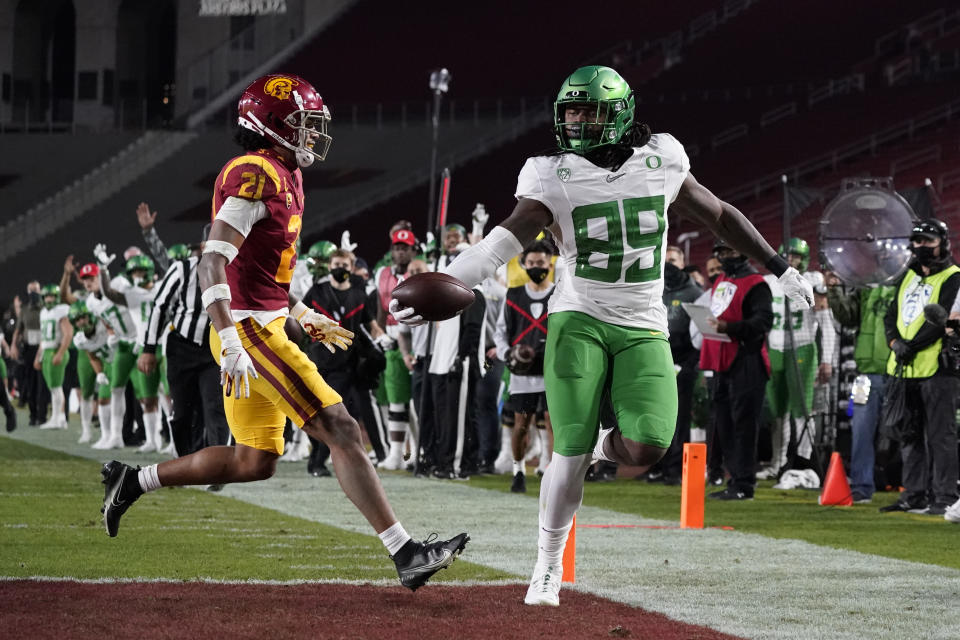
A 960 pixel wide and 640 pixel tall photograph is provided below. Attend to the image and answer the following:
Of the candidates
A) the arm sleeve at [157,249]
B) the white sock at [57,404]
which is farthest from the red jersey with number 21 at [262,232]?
the white sock at [57,404]

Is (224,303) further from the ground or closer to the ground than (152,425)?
further from the ground

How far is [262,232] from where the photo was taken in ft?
17.7

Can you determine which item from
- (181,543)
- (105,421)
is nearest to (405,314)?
(181,543)

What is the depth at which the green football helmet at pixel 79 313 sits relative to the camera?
50.5ft

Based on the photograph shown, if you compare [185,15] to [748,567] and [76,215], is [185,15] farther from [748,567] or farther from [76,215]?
[748,567]

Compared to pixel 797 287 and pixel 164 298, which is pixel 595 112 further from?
pixel 164 298

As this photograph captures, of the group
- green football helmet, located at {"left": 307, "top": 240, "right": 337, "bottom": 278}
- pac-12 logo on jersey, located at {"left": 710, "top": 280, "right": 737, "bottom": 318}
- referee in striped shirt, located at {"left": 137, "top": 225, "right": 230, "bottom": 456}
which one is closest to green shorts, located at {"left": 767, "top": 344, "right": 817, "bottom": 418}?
pac-12 logo on jersey, located at {"left": 710, "top": 280, "right": 737, "bottom": 318}

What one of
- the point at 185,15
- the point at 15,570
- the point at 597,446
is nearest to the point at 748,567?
the point at 597,446

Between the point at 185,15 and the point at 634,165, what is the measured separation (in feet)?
98.1

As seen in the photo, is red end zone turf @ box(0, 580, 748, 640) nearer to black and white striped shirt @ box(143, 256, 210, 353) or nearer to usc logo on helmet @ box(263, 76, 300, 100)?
usc logo on helmet @ box(263, 76, 300, 100)

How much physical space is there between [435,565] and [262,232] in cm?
143

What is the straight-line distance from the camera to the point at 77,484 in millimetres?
10281

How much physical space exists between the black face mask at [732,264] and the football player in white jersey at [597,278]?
518cm

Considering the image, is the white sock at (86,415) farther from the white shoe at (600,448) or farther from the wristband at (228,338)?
the white shoe at (600,448)
